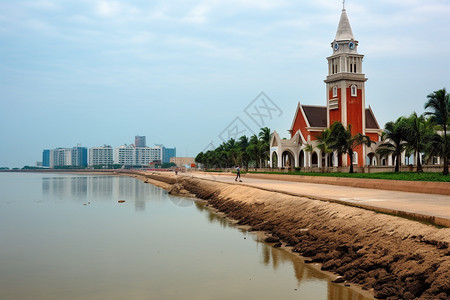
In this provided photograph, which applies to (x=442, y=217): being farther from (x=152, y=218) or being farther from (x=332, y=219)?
(x=152, y=218)

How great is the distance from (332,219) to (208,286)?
6.27 m

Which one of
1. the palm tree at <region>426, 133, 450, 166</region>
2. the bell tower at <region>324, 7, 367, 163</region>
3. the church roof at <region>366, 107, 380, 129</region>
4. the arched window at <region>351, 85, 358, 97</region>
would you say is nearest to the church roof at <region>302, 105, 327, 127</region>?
the bell tower at <region>324, 7, 367, 163</region>

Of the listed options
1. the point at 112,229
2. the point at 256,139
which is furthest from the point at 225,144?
the point at 112,229

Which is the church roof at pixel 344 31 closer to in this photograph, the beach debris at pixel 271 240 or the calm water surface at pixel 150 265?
the calm water surface at pixel 150 265

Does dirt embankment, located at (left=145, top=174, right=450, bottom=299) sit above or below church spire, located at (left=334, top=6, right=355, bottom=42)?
below

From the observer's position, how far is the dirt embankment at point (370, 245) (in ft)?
31.4

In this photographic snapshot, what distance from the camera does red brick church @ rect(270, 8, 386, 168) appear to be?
2367 inches

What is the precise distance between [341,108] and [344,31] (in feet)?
38.7

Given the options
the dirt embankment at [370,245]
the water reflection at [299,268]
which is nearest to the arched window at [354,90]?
the dirt embankment at [370,245]

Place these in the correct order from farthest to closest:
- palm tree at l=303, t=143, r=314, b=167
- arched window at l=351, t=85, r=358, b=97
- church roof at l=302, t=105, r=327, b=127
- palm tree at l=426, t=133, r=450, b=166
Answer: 1. church roof at l=302, t=105, r=327, b=127
2. arched window at l=351, t=85, r=358, b=97
3. palm tree at l=303, t=143, r=314, b=167
4. palm tree at l=426, t=133, r=450, b=166

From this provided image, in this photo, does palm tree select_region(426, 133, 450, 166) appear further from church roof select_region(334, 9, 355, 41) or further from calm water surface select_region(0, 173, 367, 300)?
church roof select_region(334, 9, 355, 41)

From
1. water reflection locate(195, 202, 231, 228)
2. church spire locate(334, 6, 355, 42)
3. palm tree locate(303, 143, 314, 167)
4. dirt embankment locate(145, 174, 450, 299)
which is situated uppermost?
church spire locate(334, 6, 355, 42)

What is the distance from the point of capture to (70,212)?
32906 mm

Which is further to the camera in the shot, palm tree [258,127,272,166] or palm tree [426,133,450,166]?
palm tree [258,127,272,166]
